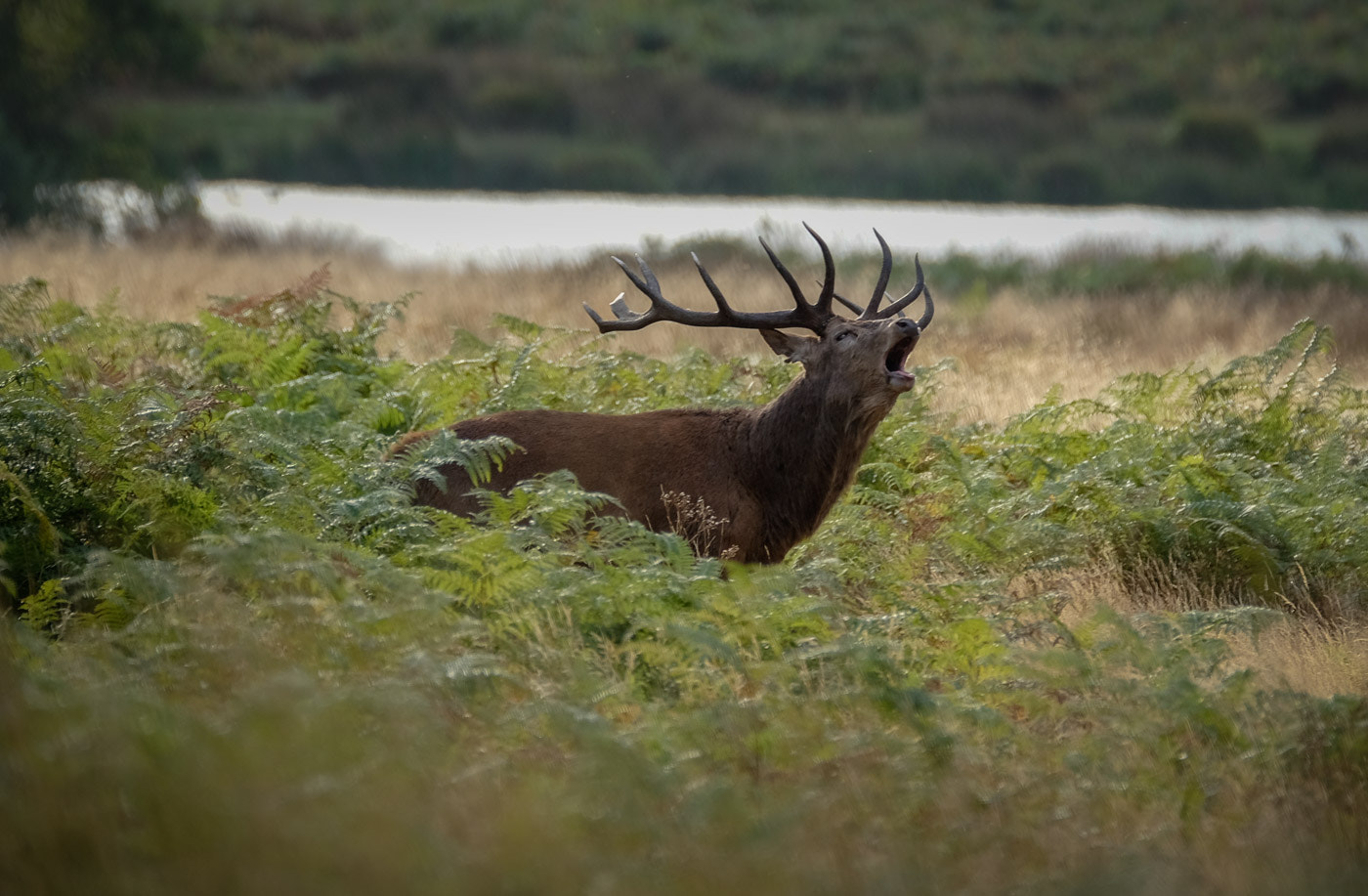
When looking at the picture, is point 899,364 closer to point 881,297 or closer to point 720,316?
point 881,297

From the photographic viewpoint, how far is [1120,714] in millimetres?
4480

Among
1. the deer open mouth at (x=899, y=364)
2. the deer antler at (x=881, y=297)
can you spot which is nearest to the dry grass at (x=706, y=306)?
the deer antler at (x=881, y=297)

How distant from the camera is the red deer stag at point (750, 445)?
671 cm

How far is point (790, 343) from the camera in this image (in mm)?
7242

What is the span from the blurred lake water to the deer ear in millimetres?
11418

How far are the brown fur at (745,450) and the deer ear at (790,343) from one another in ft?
0.06

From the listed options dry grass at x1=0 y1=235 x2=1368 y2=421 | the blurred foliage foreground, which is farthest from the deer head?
dry grass at x1=0 y1=235 x2=1368 y2=421

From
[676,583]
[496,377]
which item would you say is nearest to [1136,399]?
[496,377]

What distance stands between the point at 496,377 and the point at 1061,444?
11.3 ft

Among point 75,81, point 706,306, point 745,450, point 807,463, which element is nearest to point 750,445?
point 745,450

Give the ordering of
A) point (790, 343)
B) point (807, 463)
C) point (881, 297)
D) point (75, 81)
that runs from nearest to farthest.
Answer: point (807, 463) < point (790, 343) < point (881, 297) < point (75, 81)

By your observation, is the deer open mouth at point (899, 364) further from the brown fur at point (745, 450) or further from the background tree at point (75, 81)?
the background tree at point (75, 81)

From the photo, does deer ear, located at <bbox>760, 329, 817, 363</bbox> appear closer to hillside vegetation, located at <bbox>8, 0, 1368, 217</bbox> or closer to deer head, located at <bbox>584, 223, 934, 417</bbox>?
deer head, located at <bbox>584, 223, 934, 417</bbox>

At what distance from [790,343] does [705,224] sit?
17083 mm
